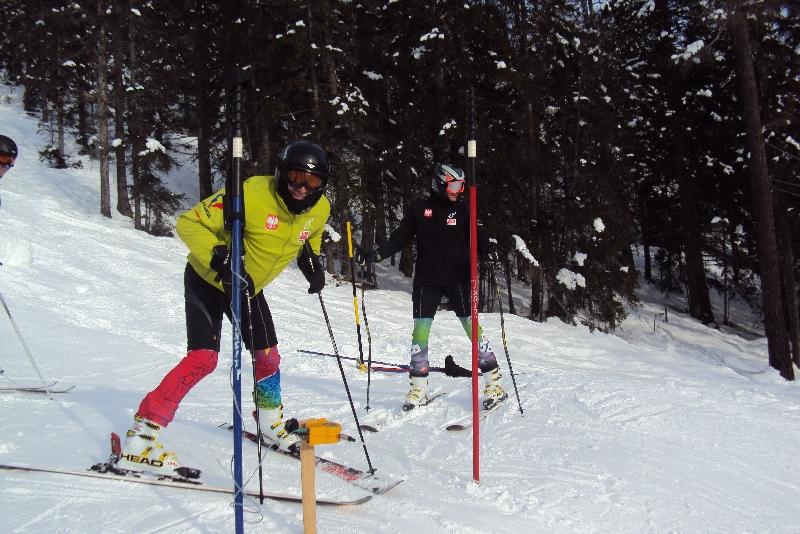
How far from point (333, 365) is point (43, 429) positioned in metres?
4.03

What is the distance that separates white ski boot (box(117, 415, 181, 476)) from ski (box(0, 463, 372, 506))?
42 mm

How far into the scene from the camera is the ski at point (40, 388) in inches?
217

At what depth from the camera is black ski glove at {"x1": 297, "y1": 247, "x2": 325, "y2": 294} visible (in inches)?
165

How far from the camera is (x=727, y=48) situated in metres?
16.7

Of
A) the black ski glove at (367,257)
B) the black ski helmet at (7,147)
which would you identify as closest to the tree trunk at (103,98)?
the black ski helmet at (7,147)

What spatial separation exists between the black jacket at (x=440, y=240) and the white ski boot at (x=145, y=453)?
2.63 meters

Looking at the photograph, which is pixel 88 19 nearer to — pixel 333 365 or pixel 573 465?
pixel 333 365

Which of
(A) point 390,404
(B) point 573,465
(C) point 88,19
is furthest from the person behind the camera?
(C) point 88,19

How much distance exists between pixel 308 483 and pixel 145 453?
1.61 metres

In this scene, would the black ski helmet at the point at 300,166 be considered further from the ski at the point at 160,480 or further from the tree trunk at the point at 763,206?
the tree trunk at the point at 763,206

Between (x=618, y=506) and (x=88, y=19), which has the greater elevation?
(x=88, y=19)

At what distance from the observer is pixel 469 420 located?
17.4 ft

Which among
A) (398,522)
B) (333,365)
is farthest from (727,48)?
(398,522)

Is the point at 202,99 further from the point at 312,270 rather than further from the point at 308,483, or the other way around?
the point at 308,483
